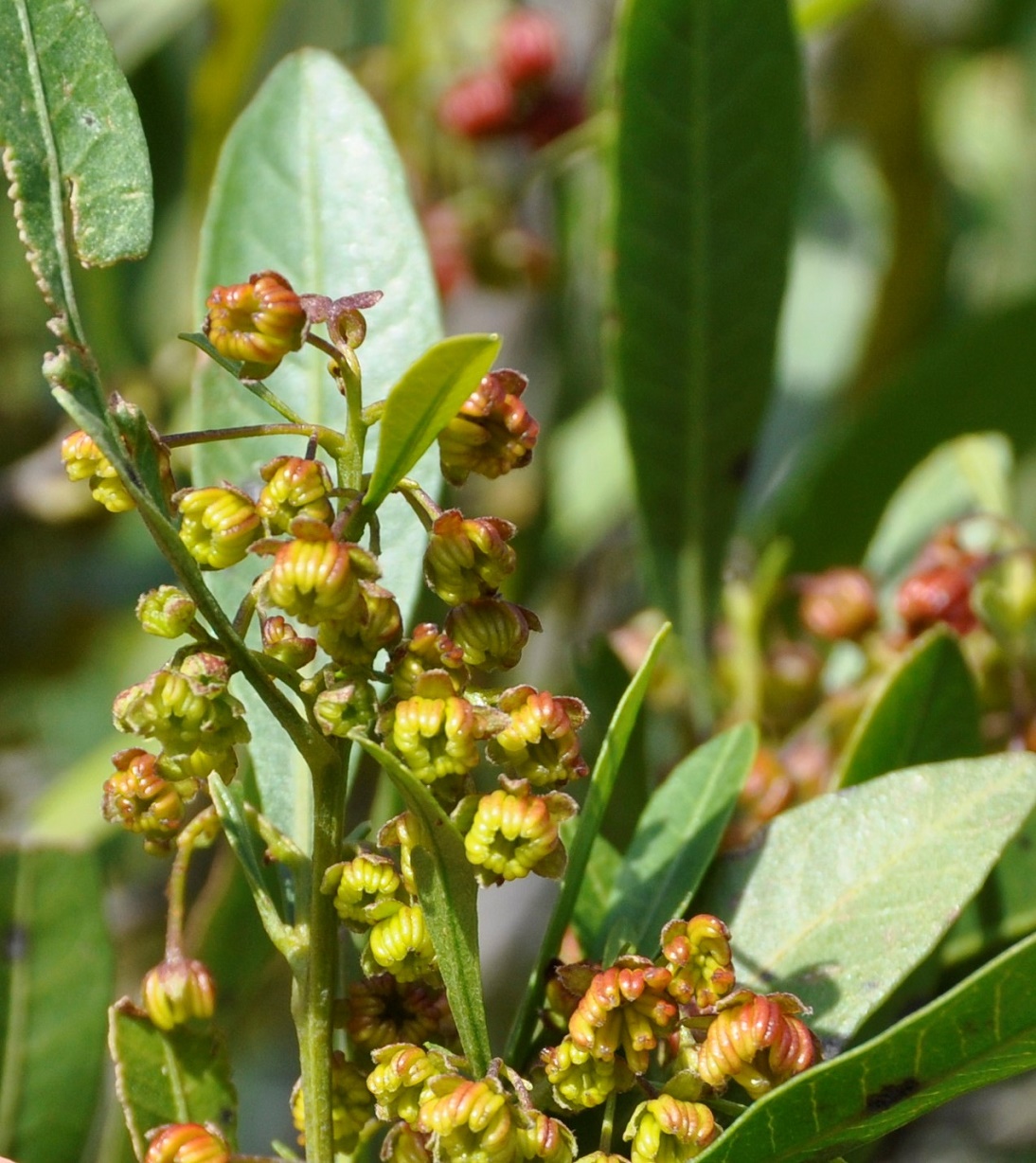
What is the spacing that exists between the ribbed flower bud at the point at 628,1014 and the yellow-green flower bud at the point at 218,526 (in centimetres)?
25

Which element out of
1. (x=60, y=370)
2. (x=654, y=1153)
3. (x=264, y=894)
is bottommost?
(x=654, y=1153)

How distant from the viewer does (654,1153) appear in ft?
2.23

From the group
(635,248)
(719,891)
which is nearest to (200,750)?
(719,891)

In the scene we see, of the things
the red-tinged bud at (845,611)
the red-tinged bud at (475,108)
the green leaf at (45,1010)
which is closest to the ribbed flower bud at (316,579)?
the green leaf at (45,1010)

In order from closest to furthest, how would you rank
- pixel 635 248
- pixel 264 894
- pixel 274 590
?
pixel 274 590 < pixel 264 894 < pixel 635 248

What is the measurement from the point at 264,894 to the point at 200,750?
110 millimetres

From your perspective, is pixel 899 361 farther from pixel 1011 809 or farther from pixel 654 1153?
pixel 654 1153

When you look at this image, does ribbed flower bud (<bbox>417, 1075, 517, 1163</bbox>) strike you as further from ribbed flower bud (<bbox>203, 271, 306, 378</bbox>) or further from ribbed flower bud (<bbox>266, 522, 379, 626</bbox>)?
ribbed flower bud (<bbox>203, 271, 306, 378</bbox>)

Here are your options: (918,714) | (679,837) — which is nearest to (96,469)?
(679,837)

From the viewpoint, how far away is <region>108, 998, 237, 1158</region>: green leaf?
827 mm

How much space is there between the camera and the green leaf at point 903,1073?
25.7 inches

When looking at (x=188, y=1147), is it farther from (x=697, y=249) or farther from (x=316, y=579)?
(x=697, y=249)

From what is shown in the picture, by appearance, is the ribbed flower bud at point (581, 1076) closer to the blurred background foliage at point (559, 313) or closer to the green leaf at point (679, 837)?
the green leaf at point (679, 837)

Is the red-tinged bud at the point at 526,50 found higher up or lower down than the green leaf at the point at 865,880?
higher up
